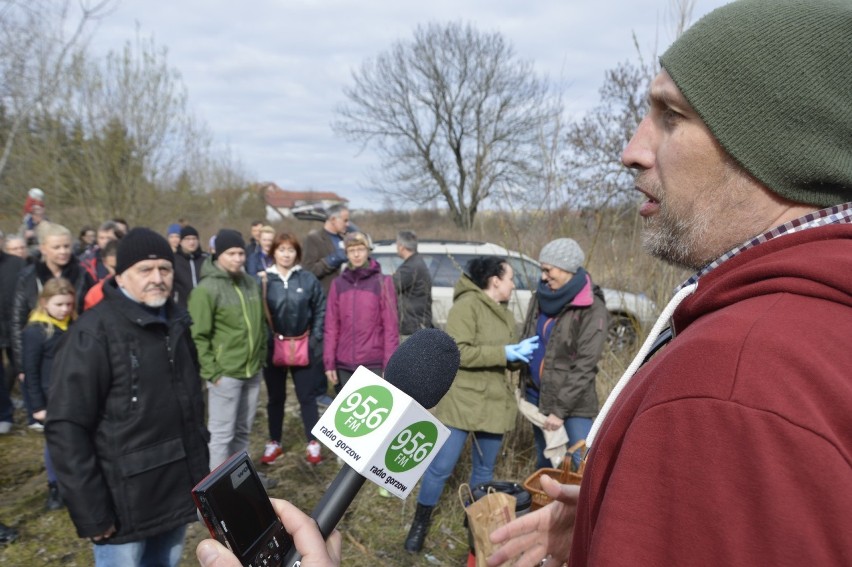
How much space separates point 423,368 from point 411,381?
4cm

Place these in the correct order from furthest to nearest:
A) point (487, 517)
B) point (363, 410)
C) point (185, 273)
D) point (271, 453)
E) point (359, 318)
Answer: point (185, 273) < point (271, 453) < point (359, 318) < point (487, 517) < point (363, 410)

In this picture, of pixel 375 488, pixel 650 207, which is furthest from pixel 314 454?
pixel 650 207

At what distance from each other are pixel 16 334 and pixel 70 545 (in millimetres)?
2070

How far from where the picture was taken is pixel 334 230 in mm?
6621

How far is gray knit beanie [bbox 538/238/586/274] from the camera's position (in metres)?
3.70

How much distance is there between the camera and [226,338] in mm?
4105

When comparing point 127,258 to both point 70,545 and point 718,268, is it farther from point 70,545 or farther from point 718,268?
point 718,268

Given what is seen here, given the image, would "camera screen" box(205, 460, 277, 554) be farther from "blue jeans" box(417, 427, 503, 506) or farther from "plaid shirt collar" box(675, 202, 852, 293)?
"blue jeans" box(417, 427, 503, 506)

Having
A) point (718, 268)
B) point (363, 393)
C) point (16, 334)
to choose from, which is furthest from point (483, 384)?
point (16, 334)

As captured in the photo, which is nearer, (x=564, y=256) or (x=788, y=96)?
(x=788, y=96)

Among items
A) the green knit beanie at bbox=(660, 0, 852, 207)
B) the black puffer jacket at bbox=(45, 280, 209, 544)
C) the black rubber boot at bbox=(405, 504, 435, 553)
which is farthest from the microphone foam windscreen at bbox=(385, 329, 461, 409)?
the black rubber boot at bbox=(405, 504, 435, 553)

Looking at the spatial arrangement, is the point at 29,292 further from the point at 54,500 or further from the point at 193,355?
the point at 193,355

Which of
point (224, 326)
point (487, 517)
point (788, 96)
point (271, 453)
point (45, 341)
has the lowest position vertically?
point (271, 453)

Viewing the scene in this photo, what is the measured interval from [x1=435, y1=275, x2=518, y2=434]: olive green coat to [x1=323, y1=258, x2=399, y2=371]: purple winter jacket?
1.06 m
